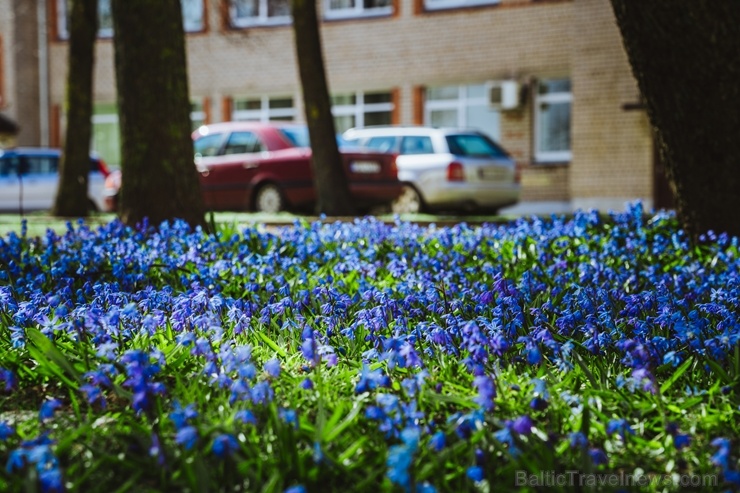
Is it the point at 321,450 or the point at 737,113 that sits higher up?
the point at 737,113

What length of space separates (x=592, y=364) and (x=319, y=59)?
13.0 m

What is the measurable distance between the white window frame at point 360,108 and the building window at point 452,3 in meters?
2.31

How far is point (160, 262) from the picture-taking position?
650 cm

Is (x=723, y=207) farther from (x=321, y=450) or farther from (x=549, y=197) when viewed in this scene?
(x=549, y=197)

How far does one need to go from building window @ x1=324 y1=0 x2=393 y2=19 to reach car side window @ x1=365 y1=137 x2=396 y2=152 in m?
8.83

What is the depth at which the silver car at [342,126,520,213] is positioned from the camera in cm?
1861

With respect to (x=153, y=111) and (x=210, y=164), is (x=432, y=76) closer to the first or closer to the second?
(x=210, y=164)

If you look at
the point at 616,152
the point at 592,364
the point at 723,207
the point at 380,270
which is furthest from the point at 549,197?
the point at 592,364

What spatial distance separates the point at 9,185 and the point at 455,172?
9.47 m

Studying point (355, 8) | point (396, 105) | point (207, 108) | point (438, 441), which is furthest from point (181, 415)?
point (207, 108)

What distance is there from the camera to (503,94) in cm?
2612

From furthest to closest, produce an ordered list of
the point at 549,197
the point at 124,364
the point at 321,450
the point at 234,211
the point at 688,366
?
1. the point at 549,197
2. the point at 234,211
3. the point at 688,366
4. the point at 124,364
5. the point at 321,450

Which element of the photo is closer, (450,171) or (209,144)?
(450,171)

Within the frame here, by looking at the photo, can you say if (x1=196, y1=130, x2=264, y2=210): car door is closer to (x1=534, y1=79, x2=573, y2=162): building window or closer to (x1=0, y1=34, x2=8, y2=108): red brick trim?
(x1=534, y1=79, x2=573, y2=162): building window
